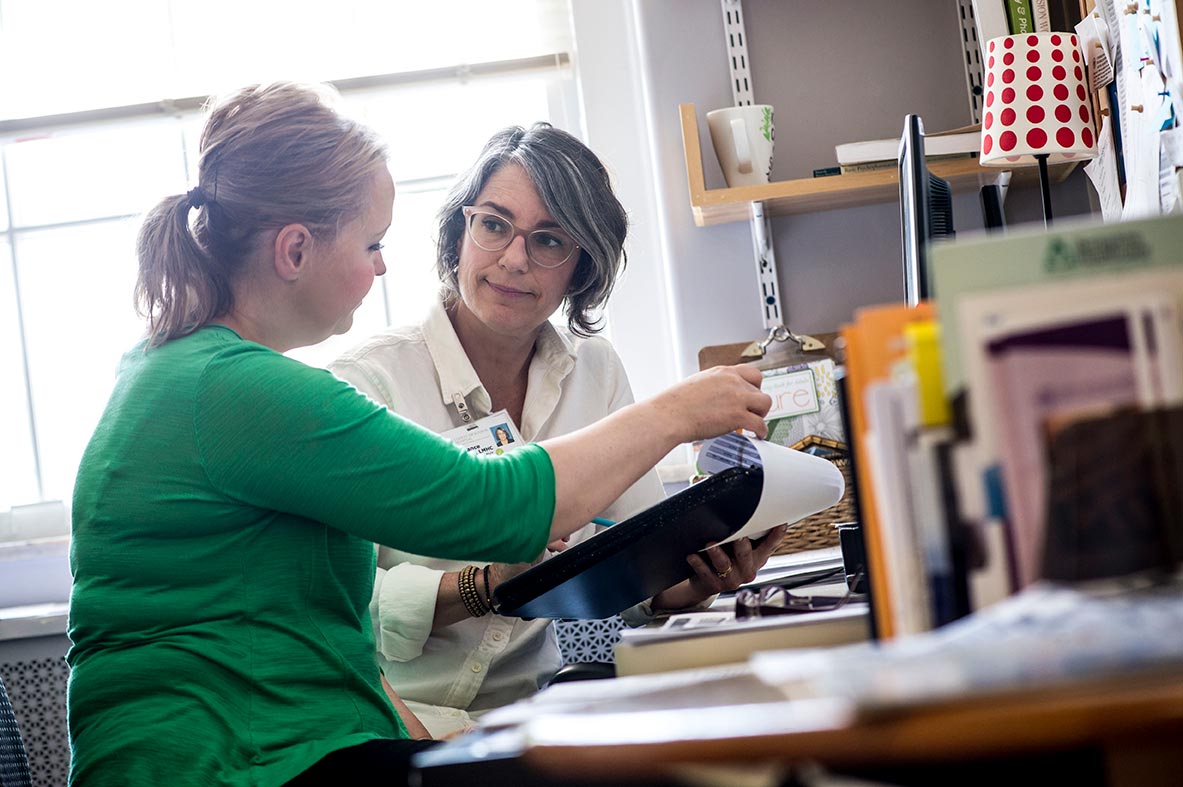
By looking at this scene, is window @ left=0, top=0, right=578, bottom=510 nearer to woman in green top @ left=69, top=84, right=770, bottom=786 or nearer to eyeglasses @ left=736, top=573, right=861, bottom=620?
woman in green top @ left=69, top=84, right=770, bottom=786

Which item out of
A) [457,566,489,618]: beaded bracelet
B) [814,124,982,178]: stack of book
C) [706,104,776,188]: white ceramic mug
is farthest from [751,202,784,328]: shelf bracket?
[457,566,489,618]: beaded bracelet

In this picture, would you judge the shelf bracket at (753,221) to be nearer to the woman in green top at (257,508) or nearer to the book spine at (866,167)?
the book spine at (866,167)

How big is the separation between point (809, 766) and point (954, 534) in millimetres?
162

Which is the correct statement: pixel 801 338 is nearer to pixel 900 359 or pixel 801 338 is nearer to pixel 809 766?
pixel 900 359

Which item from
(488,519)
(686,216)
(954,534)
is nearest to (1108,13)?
(686,216)

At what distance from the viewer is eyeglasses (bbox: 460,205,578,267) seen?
187cm

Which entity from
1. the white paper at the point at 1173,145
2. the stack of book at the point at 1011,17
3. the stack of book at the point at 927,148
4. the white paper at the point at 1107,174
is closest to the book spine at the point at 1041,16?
the stack of book at the point at 1011,17

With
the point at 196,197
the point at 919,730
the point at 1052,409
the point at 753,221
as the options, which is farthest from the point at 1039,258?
the point at 753,221

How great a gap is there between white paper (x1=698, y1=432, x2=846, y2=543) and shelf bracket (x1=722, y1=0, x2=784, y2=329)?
1.11m

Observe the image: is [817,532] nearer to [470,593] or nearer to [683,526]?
[470,593]

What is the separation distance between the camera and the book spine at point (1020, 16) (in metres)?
2.08

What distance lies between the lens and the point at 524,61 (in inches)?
100

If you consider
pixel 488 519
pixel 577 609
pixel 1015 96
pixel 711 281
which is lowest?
pixel 577 609

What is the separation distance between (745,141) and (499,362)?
646mm
